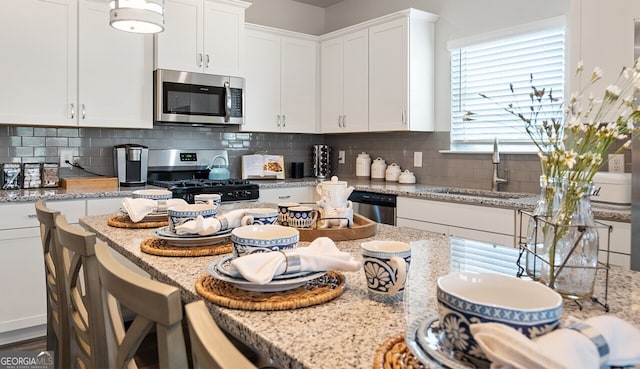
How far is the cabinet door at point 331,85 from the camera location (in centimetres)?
Result: 451

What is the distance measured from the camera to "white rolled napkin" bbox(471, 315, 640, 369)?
54 centimetres

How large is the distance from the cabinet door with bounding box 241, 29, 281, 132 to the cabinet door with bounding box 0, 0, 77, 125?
143cm

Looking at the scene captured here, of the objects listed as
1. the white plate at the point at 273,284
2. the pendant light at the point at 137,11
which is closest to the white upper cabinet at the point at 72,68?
the pendant light at the point at 137,11

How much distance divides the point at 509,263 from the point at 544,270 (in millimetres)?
275

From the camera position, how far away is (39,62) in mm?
3217

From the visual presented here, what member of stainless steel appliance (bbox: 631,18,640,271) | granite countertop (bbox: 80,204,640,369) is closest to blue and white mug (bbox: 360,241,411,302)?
granite countertop (bbox: 80,204,640,369)

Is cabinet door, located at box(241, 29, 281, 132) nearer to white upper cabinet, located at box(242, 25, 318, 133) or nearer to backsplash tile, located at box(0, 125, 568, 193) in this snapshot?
white upper cabinet, located at box(242, 25, 318, 133)

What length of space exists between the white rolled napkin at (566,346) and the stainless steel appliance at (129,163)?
3.51 metres

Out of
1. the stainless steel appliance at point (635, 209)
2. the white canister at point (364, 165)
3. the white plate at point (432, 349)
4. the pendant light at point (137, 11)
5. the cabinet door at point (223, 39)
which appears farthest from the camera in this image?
the white canister at point (364, 165)

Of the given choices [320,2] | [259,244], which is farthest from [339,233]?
[320,2]

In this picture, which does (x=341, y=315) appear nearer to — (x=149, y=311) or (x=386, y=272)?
(x=386, y=272)

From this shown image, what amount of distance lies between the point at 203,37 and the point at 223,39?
177 millimetres

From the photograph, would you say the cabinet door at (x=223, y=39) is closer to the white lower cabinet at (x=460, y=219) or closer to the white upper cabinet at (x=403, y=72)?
the white upper cabinet at (x=403, y=72)

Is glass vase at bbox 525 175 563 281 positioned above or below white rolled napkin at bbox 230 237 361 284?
above
